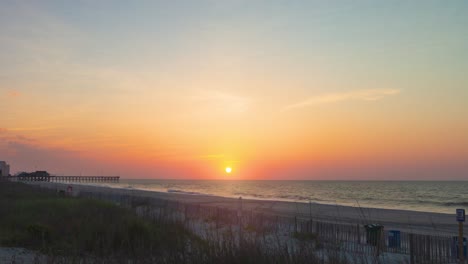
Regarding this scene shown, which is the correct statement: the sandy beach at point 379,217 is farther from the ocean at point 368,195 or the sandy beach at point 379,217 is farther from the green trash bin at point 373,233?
the ocean at point 368,195

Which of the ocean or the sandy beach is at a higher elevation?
the sandy beach

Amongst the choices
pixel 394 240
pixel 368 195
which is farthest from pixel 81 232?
pixel 368 195

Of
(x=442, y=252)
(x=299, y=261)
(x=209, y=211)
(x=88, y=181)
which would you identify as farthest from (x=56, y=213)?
(x=88, y=181)

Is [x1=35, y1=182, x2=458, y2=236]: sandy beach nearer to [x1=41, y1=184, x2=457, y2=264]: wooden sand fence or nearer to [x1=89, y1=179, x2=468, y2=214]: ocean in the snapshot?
[x1=41, y1=184, x2=457, y2=264]: wooden sand fence

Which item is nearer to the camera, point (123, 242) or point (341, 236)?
point (123, 242)

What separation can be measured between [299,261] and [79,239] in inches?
241

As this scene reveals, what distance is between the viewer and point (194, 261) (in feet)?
21.1

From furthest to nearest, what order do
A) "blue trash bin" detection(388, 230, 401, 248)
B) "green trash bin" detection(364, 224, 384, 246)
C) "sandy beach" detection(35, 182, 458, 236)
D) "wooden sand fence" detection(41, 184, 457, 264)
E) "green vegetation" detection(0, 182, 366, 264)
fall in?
1. "sandy beach" detection(35, 182, 458, 236)
2. "blue trash bin" detection(388, 230, 401, 248)
3. "green trash bin" detection(364, 224, 384, 246)
4. "wooden sand fence" detection(41, 184, 457, 264)
5. "green vegetation" detection(0, 182, 366, 264)

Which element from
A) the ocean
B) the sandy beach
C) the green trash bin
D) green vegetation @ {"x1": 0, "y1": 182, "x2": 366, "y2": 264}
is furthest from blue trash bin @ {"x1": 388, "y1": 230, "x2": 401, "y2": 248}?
green vegetation @ {"x1": 0, "y1": 182, "x2": 366, "y2": 264}

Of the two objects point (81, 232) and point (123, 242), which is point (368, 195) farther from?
point (123, 242)

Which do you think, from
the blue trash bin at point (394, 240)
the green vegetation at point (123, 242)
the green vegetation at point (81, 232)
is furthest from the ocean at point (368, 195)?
the green vegetation at point (123, 242)

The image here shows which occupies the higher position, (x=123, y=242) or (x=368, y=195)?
(x=123, y=242)

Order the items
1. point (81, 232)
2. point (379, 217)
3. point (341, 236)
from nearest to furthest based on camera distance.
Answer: point (81, 232), point (341, 236), point (379, 217)

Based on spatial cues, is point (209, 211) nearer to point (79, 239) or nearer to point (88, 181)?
point (79, 239)
